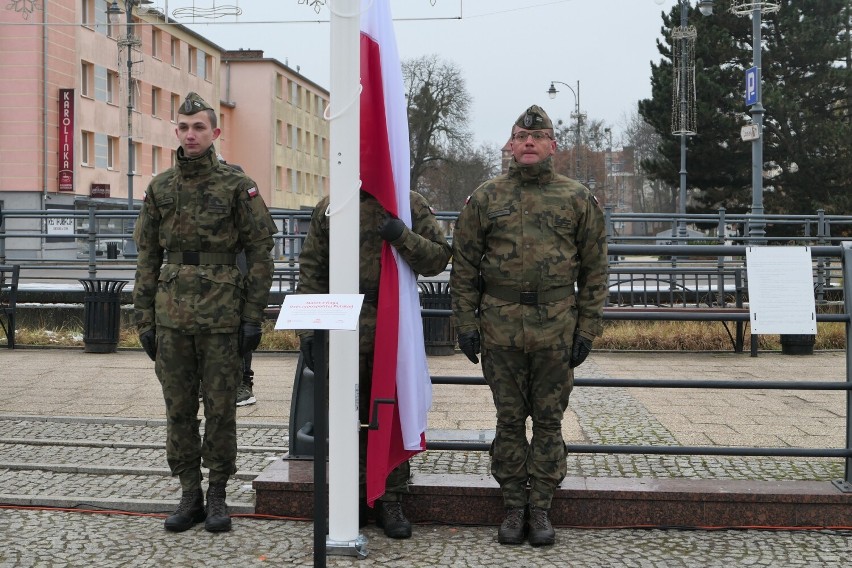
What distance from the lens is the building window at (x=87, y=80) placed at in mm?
40344

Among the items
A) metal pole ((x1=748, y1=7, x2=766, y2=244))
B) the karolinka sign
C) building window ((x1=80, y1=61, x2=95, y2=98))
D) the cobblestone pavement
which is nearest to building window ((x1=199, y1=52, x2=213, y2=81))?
building window ((x1=80, y1=61, x2=95, y2=98))

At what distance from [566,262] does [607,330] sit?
328 inches

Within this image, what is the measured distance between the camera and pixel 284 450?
646 cm

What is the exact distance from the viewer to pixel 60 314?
45.3ft

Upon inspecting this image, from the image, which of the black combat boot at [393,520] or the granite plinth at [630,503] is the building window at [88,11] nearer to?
the granite plinth at [630,503]

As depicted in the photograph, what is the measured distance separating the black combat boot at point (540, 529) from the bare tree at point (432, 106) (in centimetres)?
5049

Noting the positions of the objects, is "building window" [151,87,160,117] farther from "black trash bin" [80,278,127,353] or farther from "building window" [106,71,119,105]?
"black trash bin" [80,278,127,353]

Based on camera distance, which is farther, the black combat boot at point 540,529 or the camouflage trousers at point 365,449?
the camouflage trousers at point 365,449

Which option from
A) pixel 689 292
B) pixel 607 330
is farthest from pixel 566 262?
pixel 689 292

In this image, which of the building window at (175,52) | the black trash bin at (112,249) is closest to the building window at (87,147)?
the building window at (175,52)

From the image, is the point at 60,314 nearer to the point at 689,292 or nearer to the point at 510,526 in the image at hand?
the point at 689,292

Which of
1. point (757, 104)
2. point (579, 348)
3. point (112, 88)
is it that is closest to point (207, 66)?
point (112, 88)

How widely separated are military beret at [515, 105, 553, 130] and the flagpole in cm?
81

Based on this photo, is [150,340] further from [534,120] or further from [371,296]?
[534,120]
